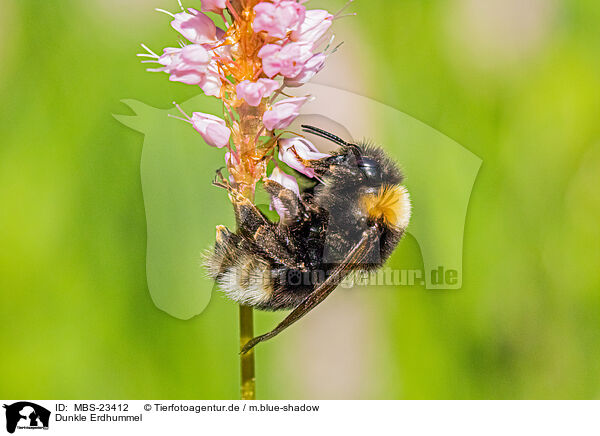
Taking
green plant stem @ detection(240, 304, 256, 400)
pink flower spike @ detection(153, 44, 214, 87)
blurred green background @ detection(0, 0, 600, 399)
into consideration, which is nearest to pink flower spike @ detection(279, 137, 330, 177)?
pink flower spike @ detection(153, 44, 214, 87)

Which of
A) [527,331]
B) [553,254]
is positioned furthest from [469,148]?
[527,331]

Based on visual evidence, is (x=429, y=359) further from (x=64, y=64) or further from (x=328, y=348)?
(x=64, y=64)

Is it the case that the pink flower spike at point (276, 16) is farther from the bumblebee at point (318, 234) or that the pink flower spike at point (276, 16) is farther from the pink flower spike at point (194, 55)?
the bumblebee at point (318, 234)

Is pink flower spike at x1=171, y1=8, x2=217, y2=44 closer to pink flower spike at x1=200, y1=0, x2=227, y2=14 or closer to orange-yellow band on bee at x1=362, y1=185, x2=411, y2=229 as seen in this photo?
pink flower spike at x1=200, y1=0, x2=227, y2=14

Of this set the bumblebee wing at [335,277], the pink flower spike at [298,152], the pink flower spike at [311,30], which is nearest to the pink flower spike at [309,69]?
the pink flower spike at [311,30]

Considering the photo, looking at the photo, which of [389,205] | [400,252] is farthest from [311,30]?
[400,252]
